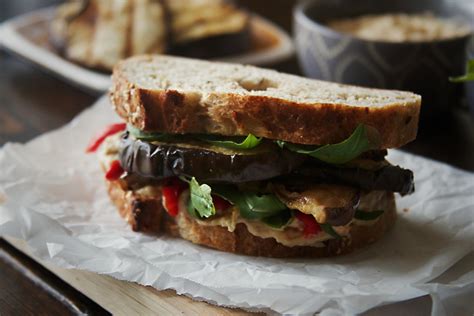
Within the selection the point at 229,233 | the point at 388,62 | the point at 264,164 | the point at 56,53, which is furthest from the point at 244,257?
the point at 56,53

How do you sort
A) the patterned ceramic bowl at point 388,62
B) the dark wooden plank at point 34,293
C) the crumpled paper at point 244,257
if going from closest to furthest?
1. the crumpled paper at point 244,257
2. the dark wooden plank at point 34,293
3. the patterned ceramic bowl at point 388,62

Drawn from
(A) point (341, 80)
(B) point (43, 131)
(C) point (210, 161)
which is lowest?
(C) point (210, 161)

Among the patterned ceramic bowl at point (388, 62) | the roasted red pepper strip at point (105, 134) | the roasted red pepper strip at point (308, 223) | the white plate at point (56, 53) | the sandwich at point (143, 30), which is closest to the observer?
the roasted red pepper strip at point (308, 223)

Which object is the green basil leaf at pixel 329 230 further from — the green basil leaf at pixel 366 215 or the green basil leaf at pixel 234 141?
the green basil leaf at pixel 234 141

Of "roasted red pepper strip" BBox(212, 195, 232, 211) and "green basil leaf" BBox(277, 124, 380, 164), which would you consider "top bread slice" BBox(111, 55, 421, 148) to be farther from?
"roasted red pepper strip" BBox(212, 195, 232, 211)

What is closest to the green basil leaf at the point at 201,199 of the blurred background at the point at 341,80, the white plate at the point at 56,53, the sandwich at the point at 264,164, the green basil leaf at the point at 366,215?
the sandwich at the point at 264,164

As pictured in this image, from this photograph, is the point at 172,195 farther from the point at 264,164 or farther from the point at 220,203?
the point at 264,164

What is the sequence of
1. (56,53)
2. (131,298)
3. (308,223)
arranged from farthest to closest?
1. (56,53)
2. (308,223)
3. (131,298)
